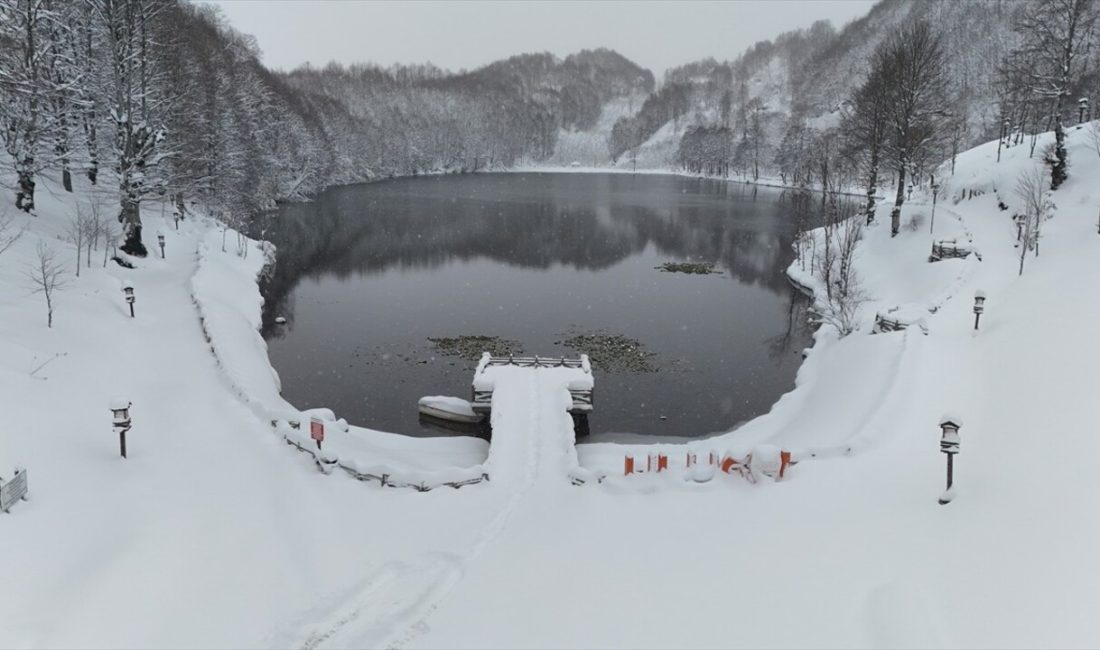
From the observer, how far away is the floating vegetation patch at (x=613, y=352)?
28969 millimetres

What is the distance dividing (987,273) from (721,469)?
21.7m

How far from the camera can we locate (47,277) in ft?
73.5

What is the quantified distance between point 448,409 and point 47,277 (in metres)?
14.2

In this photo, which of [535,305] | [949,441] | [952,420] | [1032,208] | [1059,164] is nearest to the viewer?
[952,420]

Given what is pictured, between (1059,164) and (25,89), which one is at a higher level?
(25,89)

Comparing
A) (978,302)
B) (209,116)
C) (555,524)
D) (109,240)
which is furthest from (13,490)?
(209,116)

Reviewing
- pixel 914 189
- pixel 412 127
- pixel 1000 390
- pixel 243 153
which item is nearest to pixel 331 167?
pixel 243 153

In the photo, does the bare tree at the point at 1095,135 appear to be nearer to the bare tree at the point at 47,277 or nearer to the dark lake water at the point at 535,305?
the dark lake water at the point at 535,305

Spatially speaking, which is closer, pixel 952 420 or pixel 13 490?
pixel 13 490

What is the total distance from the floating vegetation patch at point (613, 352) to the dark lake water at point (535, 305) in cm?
53

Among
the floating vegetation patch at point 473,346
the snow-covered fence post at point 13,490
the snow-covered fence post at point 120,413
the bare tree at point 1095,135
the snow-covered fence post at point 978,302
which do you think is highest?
the bare tree at point 1095,135

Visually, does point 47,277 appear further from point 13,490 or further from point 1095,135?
point 1095,135

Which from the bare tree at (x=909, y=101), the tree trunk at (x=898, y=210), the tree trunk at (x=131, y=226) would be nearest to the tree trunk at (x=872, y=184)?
the bare tree at (x=909, y=101)

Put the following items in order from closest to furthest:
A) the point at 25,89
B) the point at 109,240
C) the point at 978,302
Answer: the point at 978,302 → the point at 25,89 → the point at 109,240
